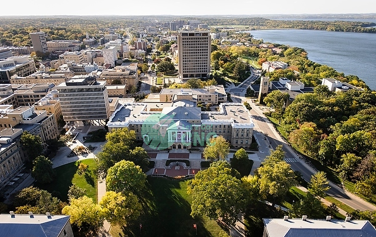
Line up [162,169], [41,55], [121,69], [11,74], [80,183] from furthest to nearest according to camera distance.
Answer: [41,55], [121,69], [11,74], [162,169], [80,183]

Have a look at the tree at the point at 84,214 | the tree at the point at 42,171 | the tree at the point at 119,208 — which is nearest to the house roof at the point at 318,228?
the tree at the point at 119,208

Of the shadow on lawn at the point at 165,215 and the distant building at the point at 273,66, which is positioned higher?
the distant building at the point at 273,66

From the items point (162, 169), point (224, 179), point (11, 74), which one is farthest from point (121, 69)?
point (224, 179)

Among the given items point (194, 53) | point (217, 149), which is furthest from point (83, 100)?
point (194, 53)

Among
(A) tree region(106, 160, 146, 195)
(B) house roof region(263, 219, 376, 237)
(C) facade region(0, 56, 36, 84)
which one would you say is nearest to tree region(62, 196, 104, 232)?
(A) tree region(106, 160, 146, 195)

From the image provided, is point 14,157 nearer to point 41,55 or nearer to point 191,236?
point 191,236

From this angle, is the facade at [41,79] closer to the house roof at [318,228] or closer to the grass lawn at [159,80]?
the grass lawn at [159,80]
